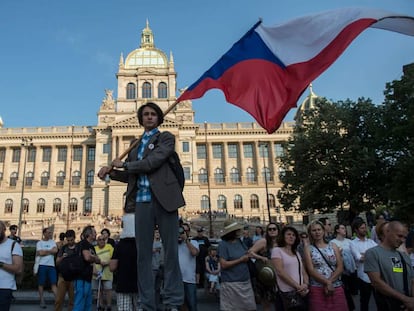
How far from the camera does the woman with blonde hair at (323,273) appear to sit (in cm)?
493

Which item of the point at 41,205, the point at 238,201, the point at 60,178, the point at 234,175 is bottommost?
the point at 238,201

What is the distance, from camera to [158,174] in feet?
12.5

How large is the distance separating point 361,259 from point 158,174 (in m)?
5.26

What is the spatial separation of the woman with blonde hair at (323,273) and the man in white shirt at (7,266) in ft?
13.0

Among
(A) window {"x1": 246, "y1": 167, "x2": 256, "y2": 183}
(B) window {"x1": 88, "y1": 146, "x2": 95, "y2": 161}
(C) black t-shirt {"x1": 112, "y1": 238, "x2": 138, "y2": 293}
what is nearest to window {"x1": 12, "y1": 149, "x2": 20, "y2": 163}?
(B) window {"x1": 88, "y1": 146, "x2": 95, "y2": 161}

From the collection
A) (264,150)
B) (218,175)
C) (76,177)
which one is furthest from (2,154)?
(264,150)

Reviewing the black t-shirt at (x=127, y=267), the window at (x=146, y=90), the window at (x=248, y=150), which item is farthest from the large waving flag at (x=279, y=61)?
the window at (x=248, y=150)

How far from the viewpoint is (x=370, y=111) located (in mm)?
26188

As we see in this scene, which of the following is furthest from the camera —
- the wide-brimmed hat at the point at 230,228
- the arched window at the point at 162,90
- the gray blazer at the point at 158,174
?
the arched window at the point at 162,90

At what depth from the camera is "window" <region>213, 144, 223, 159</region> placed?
201 ft

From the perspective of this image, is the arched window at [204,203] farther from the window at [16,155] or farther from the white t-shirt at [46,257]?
the white t-shirt at [46,257]

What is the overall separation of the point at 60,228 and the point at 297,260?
42.6 meters

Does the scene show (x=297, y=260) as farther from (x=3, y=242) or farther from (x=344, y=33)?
(x=3, y=242)

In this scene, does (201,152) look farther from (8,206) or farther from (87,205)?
(8,206)
